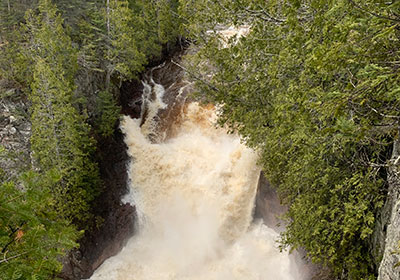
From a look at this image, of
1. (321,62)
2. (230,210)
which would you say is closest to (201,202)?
(230,210)

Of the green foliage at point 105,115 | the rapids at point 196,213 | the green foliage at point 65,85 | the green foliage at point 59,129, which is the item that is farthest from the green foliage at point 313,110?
the green foliage at point 105,115

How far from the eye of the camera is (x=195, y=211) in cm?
1532

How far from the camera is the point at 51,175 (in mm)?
4293

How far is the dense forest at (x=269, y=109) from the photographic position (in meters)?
3.60

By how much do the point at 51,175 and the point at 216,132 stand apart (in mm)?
12459

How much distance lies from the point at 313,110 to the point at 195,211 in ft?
35.4

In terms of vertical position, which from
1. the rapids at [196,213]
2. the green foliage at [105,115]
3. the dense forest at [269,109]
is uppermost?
the dense forest at [269,109]

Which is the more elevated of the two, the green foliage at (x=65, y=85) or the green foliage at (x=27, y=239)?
Result: the green foliage at (x=27, y=239)

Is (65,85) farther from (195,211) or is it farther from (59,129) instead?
(195,211)

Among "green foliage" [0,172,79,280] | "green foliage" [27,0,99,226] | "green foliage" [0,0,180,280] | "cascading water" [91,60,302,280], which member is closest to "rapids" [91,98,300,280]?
"cascading water" [91,60,302,280]

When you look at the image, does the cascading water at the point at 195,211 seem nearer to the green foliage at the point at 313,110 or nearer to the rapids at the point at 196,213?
the rapids at the point at 196,213

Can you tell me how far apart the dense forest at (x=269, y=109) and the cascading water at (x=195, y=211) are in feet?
7.74

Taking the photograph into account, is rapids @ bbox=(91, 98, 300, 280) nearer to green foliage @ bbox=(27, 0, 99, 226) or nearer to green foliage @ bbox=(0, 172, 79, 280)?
green foliage @ bbox=(27, 0, 99, 226)

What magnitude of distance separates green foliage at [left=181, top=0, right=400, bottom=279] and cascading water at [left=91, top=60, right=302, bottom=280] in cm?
500
